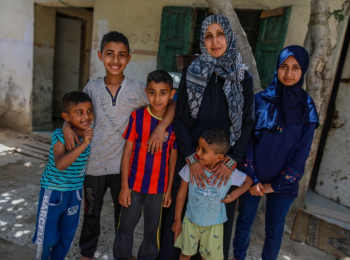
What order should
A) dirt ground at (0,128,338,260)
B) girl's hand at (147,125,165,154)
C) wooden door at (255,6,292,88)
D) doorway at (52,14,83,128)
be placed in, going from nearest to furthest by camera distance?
1. girl's hand at (147,125,165,154)
2. dirt ground at (0,128,338,260)
3. wooden door at (255,6,292,88)
4. doorway at (52,14,83,128)

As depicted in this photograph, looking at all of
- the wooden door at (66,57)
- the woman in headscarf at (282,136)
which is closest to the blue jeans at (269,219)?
the woman in headscarf at (282,136)

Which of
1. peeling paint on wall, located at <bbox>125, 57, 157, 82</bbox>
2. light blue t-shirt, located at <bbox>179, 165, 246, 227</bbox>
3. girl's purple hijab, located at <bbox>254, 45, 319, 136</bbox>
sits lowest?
light blue t-shirt, located at <bbox>179, 165, 246, 227</bbox>

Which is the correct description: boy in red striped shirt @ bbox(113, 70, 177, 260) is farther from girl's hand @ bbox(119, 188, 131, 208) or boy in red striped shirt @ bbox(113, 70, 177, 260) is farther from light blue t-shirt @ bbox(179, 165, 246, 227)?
light blue t-shirt @ bbox(179, 165, 246, 227)

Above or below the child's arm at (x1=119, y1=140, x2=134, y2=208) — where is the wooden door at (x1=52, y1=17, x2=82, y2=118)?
above

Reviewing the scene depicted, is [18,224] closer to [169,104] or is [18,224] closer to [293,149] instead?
[169,104]

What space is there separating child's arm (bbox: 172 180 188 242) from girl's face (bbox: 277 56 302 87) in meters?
1.02

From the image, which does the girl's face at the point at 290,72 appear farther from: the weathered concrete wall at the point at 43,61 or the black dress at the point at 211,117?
the weathered concrete wall at the point at 43,61

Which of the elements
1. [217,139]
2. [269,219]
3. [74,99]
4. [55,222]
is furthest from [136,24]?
[269,219]

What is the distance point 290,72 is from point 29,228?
109 inches

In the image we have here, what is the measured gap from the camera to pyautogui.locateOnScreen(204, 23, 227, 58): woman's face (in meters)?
1.65

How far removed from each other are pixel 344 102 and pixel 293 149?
257 centimetres

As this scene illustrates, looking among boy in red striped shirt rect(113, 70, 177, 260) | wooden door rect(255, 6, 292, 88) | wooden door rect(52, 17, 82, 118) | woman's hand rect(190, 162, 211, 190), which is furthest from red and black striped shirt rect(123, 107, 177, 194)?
wooden door rect(52, 17, 82, 118)

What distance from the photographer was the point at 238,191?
5.78ft

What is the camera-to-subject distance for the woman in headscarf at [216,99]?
1.65m
